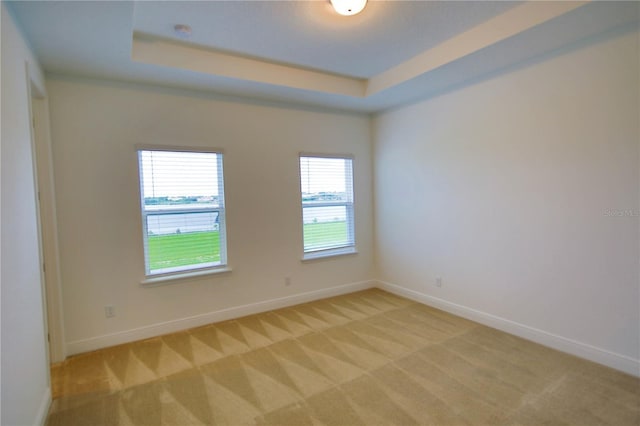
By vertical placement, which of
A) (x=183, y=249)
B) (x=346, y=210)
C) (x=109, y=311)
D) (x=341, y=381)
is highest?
(x=346, y=210)

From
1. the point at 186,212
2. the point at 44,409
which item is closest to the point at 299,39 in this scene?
the point at 186,212

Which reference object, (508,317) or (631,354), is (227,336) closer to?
(508,317)

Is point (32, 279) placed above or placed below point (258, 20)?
below

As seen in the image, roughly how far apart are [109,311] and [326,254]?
257 centimetres

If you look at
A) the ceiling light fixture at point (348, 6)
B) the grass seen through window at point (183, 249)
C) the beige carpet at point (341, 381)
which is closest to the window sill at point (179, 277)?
the grass seen through window at point (183, 249)

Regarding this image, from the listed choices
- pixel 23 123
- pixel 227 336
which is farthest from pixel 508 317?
pixel 23 123

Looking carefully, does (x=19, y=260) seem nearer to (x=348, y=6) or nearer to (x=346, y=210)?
(x=348, y=6)

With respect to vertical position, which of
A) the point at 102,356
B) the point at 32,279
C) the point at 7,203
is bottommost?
the point at 102,356

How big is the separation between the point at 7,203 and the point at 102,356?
190 centimetres

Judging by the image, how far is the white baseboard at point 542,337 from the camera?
2477 mm

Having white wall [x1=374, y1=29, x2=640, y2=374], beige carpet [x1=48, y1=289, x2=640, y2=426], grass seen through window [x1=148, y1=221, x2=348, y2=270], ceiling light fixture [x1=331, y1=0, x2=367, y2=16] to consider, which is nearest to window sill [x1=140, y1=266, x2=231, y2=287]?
grass seen through window [x1=148, y1=221, x2=348, y2=270]

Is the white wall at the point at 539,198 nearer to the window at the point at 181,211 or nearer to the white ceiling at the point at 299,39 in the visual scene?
the white ceiling at the point at 299,39

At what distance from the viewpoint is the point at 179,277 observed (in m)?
3.45

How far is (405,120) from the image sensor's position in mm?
4227
